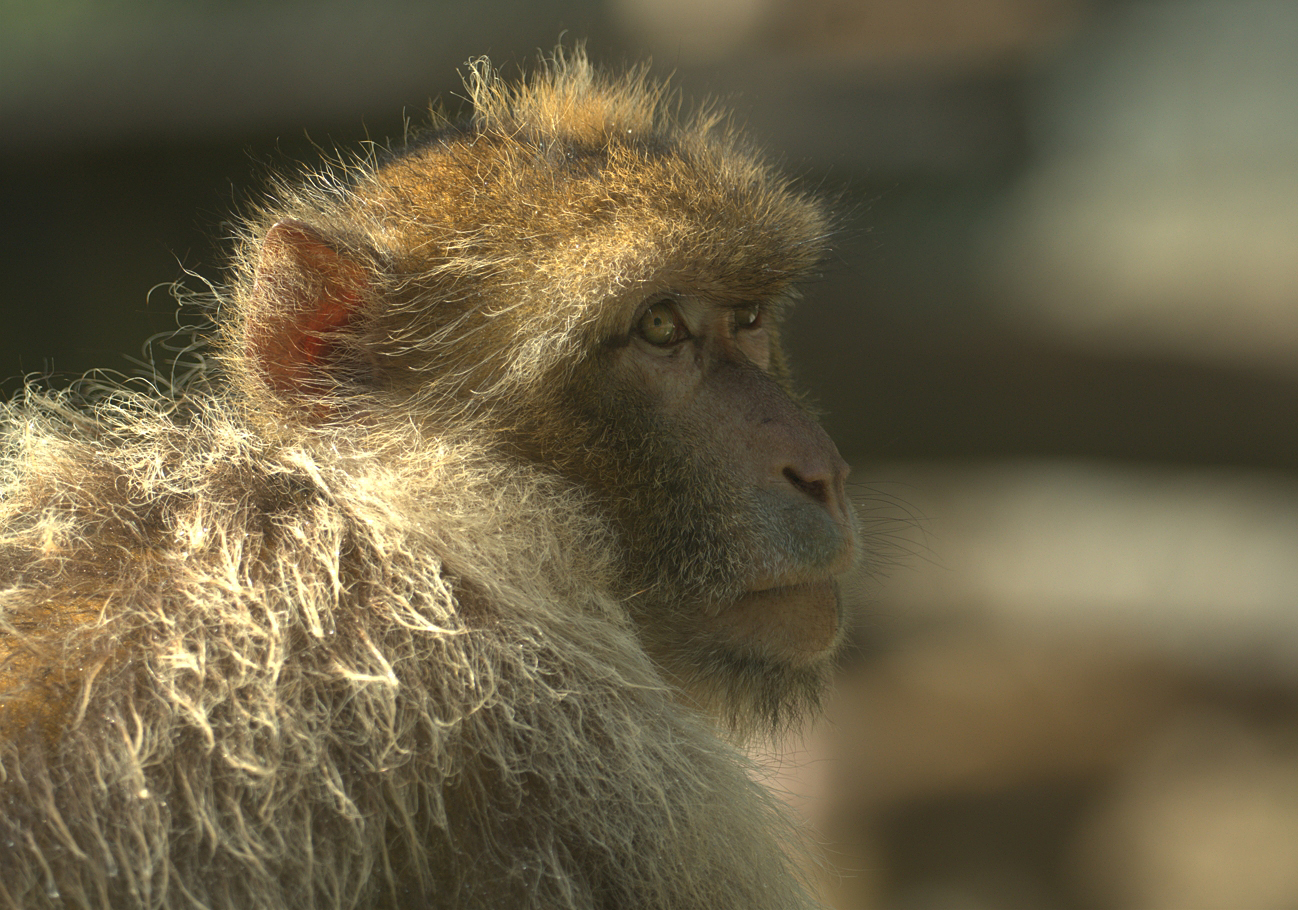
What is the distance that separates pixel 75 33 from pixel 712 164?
5.37 meters

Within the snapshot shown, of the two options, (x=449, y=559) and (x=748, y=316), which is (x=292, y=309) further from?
(x=748, y=316)

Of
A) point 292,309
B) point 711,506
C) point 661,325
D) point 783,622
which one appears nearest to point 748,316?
point 661,325

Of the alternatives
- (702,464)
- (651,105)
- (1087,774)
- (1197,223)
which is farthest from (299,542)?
(1197,223)

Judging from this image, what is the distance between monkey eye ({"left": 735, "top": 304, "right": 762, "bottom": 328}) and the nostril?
1.49ft

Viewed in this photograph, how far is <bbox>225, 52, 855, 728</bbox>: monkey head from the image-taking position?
2.23 metres

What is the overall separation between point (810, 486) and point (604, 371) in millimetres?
475

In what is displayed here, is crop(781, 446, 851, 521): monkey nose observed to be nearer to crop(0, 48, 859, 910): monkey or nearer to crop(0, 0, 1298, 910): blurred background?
crop(0, 48, 859, 910): monkey

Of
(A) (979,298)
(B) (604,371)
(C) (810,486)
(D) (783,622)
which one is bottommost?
(D) (783,622)

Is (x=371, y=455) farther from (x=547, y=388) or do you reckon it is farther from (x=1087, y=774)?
(x=1087, y=774)

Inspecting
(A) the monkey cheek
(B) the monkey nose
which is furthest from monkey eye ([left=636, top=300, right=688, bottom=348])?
(A) the monkey cheek

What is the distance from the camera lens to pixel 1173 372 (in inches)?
255

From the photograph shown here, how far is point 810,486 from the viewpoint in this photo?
7.67ft

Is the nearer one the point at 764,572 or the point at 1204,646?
the point at 764,572

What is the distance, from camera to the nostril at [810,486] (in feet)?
7.61
